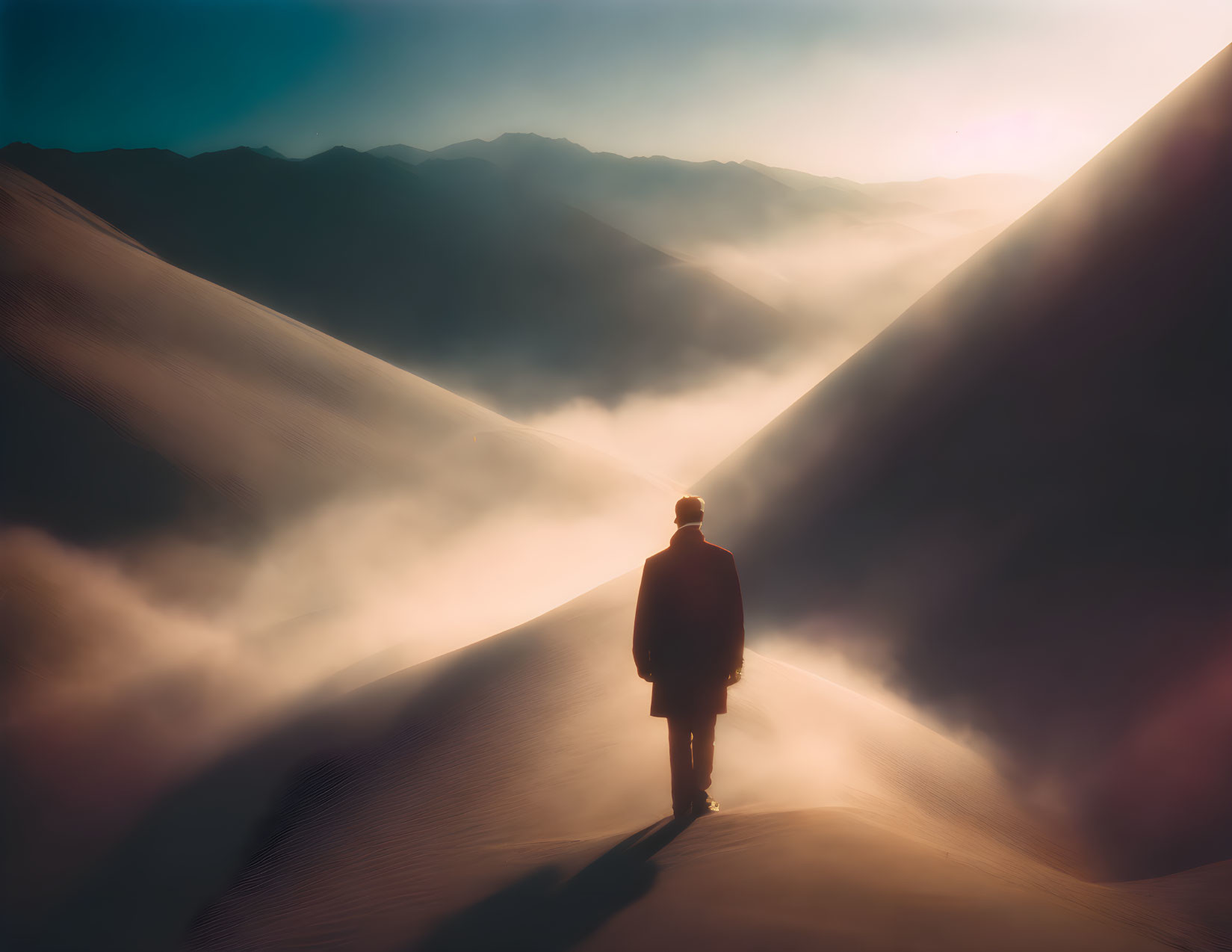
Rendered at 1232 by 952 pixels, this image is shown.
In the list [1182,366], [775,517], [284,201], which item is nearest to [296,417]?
[775,517]

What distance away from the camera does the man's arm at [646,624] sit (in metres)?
4.29

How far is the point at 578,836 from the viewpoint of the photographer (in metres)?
4.67

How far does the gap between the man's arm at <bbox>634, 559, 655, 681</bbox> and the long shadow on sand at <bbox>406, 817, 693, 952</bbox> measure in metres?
0.85

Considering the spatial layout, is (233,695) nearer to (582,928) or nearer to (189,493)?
(189,493)

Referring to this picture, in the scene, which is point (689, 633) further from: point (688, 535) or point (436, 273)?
point (436, 273)

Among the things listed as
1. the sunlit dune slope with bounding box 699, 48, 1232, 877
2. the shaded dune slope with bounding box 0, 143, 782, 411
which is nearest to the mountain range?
the shaded dune slope with bounding box 0, 143, 782, 411

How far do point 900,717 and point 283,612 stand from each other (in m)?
9.90

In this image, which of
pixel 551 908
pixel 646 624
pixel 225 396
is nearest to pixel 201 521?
pixel 225 396

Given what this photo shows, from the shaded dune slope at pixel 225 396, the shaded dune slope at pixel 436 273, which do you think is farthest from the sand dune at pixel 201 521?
the shaded dune slope at pixel 436 273

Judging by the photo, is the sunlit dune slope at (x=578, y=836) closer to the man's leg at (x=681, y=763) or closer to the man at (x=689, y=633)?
the man's leg at (x=681, y=763)

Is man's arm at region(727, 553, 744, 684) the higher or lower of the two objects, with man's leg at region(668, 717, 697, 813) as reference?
higher

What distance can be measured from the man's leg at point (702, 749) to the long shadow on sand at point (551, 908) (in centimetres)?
42

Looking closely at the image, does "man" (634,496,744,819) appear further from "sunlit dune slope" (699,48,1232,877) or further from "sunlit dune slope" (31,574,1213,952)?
"sunlit dune slope" (699,48,1232,877)

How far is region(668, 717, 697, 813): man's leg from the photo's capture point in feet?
14.0
